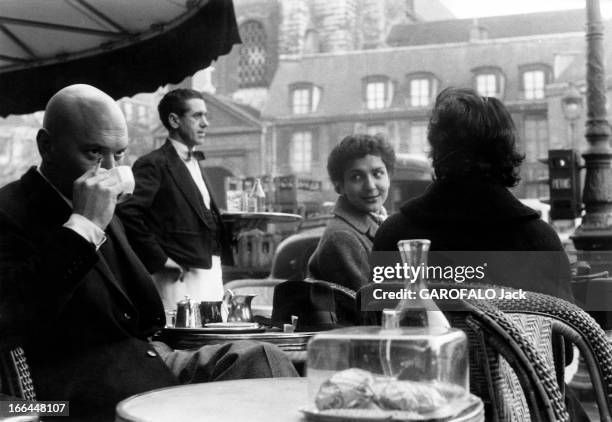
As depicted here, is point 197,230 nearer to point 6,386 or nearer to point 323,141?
point 6,386

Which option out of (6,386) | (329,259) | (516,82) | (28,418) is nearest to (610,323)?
(329,259)

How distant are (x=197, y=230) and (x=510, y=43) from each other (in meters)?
6.99

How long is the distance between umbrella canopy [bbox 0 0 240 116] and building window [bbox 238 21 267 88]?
5489 mm

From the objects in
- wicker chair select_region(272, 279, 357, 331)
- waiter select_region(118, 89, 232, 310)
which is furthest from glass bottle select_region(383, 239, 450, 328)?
waiter select_region(118, 89, 232, 310)

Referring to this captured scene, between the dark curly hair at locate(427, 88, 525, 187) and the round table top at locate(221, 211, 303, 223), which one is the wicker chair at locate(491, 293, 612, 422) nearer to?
the dark curly hair at locate(427, 88, 525, 187)

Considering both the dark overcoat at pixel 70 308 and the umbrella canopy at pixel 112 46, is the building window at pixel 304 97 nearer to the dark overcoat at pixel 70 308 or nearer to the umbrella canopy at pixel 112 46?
the umbrella canopy at pixel 112 46

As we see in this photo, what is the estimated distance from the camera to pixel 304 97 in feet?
32.8

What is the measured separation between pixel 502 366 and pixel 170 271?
Result: 2057 millimetres

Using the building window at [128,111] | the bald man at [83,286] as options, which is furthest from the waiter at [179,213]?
the building window at [128,111]

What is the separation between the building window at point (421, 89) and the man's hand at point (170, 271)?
644 centimetres

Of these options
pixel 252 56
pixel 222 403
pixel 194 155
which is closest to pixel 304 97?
pixel 252 56

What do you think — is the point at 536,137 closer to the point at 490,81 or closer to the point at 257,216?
the point at 490,81

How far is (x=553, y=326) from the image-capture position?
1.57 meters

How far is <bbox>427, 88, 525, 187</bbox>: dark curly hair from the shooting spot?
1847 mm
